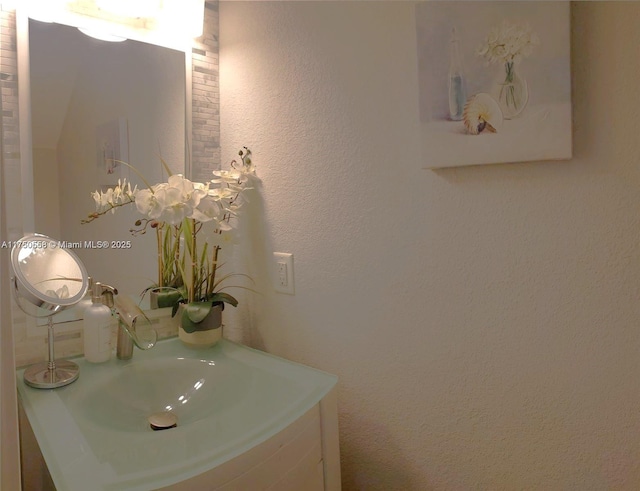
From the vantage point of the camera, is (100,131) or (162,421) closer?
(162,421)

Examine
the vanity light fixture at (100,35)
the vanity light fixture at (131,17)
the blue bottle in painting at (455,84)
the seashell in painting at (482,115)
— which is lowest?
the seashell in painting at (482,115)

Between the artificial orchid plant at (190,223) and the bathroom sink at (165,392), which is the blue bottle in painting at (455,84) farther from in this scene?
the bathroom sink at (165,392)

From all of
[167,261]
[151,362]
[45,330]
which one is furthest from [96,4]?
[151,362]

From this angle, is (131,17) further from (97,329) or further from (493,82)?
(493,82)

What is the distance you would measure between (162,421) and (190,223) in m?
0.55

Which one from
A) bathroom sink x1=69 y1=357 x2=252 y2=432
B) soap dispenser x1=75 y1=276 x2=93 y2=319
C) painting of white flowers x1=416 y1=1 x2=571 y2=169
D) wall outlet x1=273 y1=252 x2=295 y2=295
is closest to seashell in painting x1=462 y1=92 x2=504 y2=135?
painting of white flowers x1=416 y1=1 x2=571 y2=169

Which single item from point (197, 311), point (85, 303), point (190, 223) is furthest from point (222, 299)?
point (85, 303)

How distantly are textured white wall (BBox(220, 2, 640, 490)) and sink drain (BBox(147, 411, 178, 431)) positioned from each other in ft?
1.25

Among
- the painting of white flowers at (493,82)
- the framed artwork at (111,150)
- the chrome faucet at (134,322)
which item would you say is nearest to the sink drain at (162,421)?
the chrome faucet at (134,322)

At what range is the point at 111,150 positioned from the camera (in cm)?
126

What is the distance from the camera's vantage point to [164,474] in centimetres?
70

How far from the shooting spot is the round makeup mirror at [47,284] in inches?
38.8

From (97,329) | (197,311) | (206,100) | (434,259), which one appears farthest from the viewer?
(206,100)

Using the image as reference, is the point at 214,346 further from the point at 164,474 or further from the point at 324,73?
the point at 324,73
